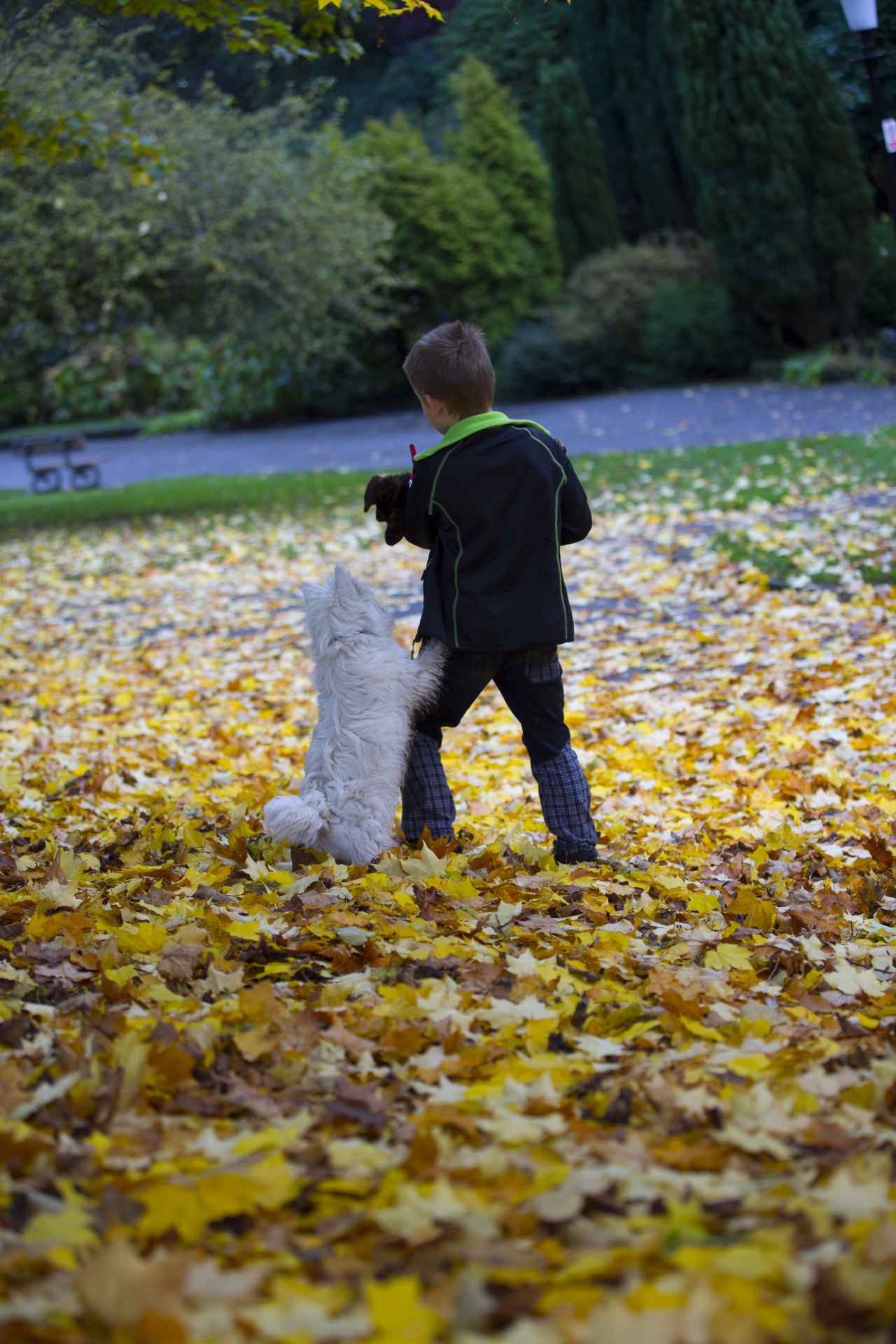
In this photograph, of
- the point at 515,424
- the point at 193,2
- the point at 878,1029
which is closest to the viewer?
the point at 878,1029

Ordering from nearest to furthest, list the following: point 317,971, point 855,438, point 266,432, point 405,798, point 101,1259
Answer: point 101,1259 < point 317,971 < point 405,798 < point 855,438 < point 266,432

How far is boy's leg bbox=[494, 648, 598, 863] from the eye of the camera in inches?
137

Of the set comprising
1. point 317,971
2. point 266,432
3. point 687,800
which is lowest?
point 687,800

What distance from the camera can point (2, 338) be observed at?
12.9 m

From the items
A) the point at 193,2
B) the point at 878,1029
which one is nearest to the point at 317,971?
the point at 878,1029

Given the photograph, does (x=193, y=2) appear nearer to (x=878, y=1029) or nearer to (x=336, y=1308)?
(x=878, y=1029)

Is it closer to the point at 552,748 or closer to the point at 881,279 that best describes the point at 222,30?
the point at 552,748

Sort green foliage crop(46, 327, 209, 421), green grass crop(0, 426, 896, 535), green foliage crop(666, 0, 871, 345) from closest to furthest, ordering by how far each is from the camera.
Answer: green grass crop(0, 426, 896, 535)
green foliage crop(666, 0, 871, 345)
green foliage crop(46, 327, 209, 421)

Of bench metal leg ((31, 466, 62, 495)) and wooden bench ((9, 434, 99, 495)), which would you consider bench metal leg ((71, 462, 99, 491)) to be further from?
bench metal leg ((31, 466, 62, 495))

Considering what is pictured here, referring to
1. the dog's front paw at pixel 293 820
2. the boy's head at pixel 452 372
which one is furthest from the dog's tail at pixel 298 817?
the boy's head at pixel 452 372

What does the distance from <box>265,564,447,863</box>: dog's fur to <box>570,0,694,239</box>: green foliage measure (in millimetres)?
22024

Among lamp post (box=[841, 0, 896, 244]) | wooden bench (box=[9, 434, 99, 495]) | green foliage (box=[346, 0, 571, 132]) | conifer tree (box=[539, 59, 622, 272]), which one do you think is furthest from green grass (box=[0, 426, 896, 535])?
green foliage (box=[346, 0, 571, 132])

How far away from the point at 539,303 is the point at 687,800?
24058mm

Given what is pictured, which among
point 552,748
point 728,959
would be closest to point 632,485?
point 552,748
